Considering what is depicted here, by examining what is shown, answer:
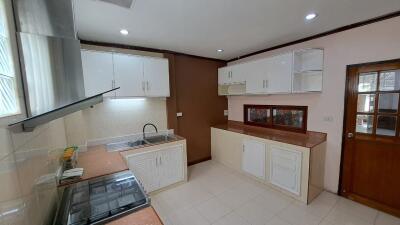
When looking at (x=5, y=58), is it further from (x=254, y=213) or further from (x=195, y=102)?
(x=195, y=102)

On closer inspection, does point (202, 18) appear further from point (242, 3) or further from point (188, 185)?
point (188, 185)

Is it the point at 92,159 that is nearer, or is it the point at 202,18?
the point at 202,18

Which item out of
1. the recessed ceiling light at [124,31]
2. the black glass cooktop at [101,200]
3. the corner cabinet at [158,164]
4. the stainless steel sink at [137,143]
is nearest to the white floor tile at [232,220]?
the corner cabinet at [158,164]

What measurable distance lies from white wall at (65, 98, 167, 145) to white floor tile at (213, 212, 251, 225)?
6.29ft

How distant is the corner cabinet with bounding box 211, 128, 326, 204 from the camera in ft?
7.86

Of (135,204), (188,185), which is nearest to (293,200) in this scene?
(188,185)

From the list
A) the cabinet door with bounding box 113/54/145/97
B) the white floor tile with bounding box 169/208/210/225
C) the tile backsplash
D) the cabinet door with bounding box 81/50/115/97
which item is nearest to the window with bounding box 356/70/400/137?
the white floor tile with bounding box 169/208/210/225

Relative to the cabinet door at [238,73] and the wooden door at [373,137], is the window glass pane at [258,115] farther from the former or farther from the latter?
the wooden door at [373,137]

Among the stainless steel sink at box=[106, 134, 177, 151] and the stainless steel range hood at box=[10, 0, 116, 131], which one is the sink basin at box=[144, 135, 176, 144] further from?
the stainless steel range hood at box=[10, 0, 116, 131]

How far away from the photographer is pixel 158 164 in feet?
9.07

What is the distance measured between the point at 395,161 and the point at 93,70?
4125 millimetres

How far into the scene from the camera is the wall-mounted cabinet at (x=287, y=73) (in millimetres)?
2658

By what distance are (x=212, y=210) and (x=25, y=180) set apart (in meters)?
2.12

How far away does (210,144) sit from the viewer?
13.6 feet
